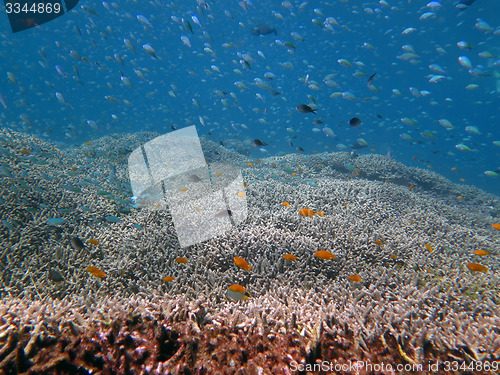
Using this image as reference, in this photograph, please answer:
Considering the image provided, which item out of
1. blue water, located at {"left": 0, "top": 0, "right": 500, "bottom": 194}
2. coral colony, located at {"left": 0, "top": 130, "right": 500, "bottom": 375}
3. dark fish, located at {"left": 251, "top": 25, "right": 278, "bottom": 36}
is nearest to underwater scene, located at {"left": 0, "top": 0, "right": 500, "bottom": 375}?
coral colony, located at {"left": 0, "top": 130, "right": 500, "bottom": 375}

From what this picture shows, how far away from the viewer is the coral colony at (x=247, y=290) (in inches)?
71.7

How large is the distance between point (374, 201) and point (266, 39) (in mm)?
54787

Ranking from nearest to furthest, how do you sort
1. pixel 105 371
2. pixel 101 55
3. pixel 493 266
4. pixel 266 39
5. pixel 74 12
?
pixel 105 371, pixel 493 266, pixel 74 12, pixel 266 39, pixel 101 55

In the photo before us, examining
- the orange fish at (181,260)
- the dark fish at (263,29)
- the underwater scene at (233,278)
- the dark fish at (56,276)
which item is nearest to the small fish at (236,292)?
the underwater scene at (233,278)

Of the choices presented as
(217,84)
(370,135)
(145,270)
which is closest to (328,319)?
(145,270)

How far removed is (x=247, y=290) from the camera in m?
2.89

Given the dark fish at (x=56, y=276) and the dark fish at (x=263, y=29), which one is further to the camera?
the dark fish at (x=263, y=29)

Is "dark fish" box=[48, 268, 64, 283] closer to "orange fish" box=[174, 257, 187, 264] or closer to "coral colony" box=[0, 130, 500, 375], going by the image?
"coral colony" box=[0, 130, 500, 375]

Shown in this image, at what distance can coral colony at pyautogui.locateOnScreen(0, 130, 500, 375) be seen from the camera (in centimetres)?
182

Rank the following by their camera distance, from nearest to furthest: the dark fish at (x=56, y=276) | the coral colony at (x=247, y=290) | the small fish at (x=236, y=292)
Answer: the coral colony at (x=247, y=290) → the small fish at (x=236, y=292) → the dark fish at (x=56, y=276)

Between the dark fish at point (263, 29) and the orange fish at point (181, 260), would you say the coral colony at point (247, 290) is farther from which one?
the dark fish at point (263, 29)

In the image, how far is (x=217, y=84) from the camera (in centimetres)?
9075

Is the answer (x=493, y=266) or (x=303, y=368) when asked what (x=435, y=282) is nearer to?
(x=493, y=266)

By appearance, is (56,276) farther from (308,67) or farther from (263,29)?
(308,67)
